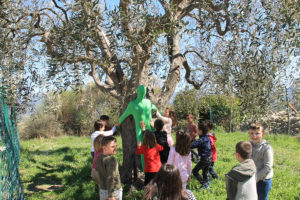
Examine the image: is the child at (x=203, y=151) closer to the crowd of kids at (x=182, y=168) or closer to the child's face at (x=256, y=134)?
the crowd of kids at (x=182, y=168)

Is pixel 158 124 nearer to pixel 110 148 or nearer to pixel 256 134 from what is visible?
pixel 110 148

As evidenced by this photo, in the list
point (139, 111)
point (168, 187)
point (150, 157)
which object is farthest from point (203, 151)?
point (168, 187)

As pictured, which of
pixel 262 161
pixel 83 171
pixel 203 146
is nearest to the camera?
pixel 262 161

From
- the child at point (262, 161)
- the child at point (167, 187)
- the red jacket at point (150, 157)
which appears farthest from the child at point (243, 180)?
the red jacket at point (150, 157)

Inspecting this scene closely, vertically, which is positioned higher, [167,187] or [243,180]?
[167,187]

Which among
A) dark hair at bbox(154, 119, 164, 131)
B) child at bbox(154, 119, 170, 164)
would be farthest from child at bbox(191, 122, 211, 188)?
dark hair at bbox(154, 119, 164, 131)

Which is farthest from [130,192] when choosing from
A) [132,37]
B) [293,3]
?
[293,3]

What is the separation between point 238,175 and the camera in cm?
339

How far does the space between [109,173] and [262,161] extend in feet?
7.17

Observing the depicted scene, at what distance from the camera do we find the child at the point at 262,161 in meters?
3.87

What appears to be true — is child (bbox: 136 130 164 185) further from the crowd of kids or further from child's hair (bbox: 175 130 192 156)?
child's hair (bbox: 175 130 192 156)

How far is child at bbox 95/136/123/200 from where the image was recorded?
385 centimetres

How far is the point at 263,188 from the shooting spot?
399cm

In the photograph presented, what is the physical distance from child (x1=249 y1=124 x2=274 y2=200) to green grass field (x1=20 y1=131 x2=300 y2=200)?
121 centimetres
